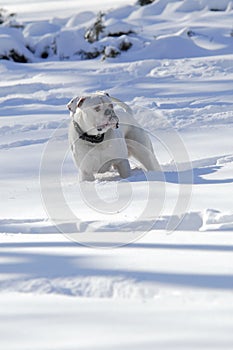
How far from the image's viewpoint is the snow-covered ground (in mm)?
2400

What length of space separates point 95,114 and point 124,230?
228cm

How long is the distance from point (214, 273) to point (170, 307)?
426 millimetres

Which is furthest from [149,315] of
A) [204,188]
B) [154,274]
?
[204,188]

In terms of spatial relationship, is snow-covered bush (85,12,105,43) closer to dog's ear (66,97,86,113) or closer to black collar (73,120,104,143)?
dog's ear (66,97,86,113)

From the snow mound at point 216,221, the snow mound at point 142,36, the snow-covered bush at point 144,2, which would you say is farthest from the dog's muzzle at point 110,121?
the snow-covered bush at point 144,2

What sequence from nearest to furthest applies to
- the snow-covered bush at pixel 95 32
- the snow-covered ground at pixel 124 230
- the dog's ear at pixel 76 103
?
1. the snow-covered ground at pixel 124 230
2. the dog's ear at pixel 76 103
3. the snow-covered bush at pixel 95 32

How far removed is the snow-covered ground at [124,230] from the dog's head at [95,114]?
420 millimetres

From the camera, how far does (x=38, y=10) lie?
3681 centimetres

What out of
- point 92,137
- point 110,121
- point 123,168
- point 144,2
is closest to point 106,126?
point 110,121

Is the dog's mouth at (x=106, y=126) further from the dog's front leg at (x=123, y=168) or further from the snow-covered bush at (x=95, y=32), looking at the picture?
the snow-covered bush at (x=95, y=32)

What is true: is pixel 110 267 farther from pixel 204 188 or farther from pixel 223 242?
pixel 204 188

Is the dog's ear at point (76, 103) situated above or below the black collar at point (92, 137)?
above

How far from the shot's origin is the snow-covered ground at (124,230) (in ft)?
7.88

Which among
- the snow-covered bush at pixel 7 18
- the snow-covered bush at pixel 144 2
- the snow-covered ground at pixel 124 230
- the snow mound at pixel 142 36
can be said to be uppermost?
the snow-covered bush at pixel 144 2
